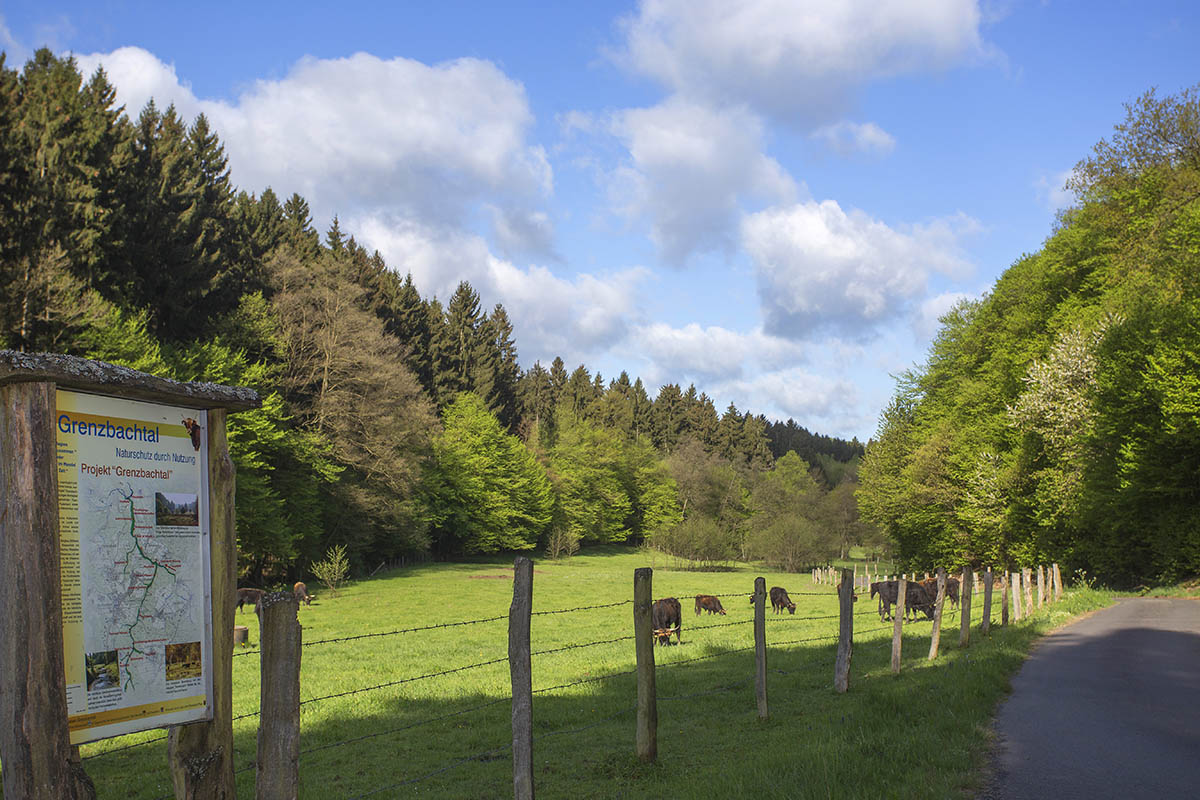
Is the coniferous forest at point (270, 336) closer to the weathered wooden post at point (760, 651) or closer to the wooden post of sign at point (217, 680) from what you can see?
the weathered wooden post at point (760, 651)

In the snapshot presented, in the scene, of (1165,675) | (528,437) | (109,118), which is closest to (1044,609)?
(1165,675)

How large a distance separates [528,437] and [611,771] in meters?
94.9

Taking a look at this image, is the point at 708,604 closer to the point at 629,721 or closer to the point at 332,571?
the point at 332,571

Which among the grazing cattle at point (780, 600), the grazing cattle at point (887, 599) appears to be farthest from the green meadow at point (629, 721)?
the grazing cattle at point (780, 600)

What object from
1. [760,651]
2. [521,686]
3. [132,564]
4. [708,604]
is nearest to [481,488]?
[708,604]

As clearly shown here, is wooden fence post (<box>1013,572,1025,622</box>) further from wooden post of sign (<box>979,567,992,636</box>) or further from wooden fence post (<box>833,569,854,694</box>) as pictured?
wooden fence post (<box>833,569,854,694</box>)

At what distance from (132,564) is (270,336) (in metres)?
43.5

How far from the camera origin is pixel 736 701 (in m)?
13.3

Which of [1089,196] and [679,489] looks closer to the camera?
[1089,196]

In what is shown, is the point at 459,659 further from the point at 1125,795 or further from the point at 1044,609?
the point at 1044,609

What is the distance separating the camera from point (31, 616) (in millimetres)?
3799

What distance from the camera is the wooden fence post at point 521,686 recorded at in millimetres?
6949

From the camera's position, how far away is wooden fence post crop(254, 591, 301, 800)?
15.9ft

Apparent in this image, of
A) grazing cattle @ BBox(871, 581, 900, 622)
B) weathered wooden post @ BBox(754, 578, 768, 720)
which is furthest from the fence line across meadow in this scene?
grazing cattle @ BBox(871, 581, 900, 622)
